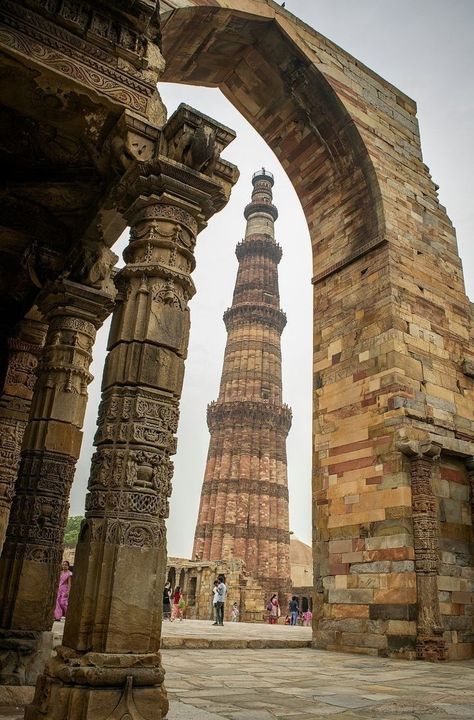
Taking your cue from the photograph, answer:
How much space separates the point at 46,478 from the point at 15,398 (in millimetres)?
1972

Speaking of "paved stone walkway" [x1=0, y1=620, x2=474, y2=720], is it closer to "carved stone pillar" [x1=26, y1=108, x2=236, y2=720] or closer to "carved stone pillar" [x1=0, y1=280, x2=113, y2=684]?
"carved stone pillar" [x1=26, y1=108, x2=236, y2=720]

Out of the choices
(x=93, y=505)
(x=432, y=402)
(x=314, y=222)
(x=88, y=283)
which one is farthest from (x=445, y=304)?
(x=93, y=505)

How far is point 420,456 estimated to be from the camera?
23.3ft

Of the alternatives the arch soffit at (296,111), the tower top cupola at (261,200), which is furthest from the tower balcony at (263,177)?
the arch soffit at (296,111)

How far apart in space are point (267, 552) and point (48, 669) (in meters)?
26.3

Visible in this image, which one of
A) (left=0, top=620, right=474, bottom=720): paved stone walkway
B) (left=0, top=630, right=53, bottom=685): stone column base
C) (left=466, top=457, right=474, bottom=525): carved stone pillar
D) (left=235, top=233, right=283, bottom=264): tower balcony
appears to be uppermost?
(left=235, top=233, right=283, bottom=264): tower balcony

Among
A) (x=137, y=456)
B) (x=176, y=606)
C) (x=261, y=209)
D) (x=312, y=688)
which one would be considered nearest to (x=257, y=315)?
(x=261, y=209)

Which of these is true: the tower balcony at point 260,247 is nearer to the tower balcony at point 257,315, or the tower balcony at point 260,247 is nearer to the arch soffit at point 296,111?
the tower balcony at point 257,315

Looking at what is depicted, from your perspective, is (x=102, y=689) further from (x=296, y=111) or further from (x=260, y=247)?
(x=260, y=247)

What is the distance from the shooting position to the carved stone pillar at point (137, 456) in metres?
2.45

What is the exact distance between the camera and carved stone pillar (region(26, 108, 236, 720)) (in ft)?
8.02

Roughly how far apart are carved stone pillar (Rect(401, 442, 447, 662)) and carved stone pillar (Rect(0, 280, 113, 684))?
443 cm

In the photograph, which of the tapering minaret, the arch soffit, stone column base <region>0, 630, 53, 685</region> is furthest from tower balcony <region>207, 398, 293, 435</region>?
stone column base <region>0, 630, 53, 685</region>

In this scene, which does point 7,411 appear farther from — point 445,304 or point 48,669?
point 445,304
